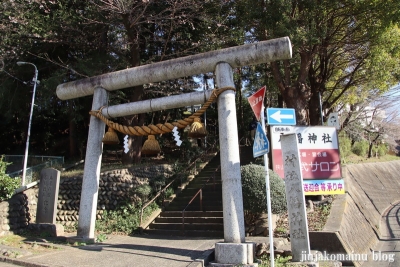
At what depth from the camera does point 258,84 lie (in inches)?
902

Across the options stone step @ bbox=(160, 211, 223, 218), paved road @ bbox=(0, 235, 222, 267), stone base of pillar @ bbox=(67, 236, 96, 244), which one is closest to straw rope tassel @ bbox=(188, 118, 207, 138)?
paved road @ bbox=(0, 235, 222, 267)

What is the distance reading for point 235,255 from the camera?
570cm

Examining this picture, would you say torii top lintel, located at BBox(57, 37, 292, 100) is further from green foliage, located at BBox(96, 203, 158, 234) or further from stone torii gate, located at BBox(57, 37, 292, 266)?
green foliage, located at BBox(96, 203, 158, 234)

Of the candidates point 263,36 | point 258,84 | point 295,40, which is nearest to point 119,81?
point 295,40

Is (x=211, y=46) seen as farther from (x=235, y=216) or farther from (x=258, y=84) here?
(x=258, y=84)

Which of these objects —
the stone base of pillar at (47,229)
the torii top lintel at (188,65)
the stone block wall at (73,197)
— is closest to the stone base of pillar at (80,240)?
the stone base of pillar at (47,229)

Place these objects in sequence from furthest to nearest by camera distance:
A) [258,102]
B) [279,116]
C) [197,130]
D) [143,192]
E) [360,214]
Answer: [143,192] < [360,214] < [197,130] < [279,116] < [258,102]

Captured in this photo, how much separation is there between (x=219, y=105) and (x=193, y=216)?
5.23 m

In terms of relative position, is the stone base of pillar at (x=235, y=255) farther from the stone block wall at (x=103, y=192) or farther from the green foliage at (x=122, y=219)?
the stone block wall at (x=103, y=192)

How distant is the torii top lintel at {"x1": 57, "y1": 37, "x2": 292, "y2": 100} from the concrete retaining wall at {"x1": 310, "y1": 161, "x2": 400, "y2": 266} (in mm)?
4528

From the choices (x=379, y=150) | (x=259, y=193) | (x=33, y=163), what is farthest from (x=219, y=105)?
(x=379, y=150)

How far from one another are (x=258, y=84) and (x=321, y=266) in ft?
59.7

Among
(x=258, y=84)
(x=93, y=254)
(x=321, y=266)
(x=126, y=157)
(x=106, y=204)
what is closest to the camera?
(x=321, y=266)

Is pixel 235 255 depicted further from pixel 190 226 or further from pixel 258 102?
pixel 190 226
